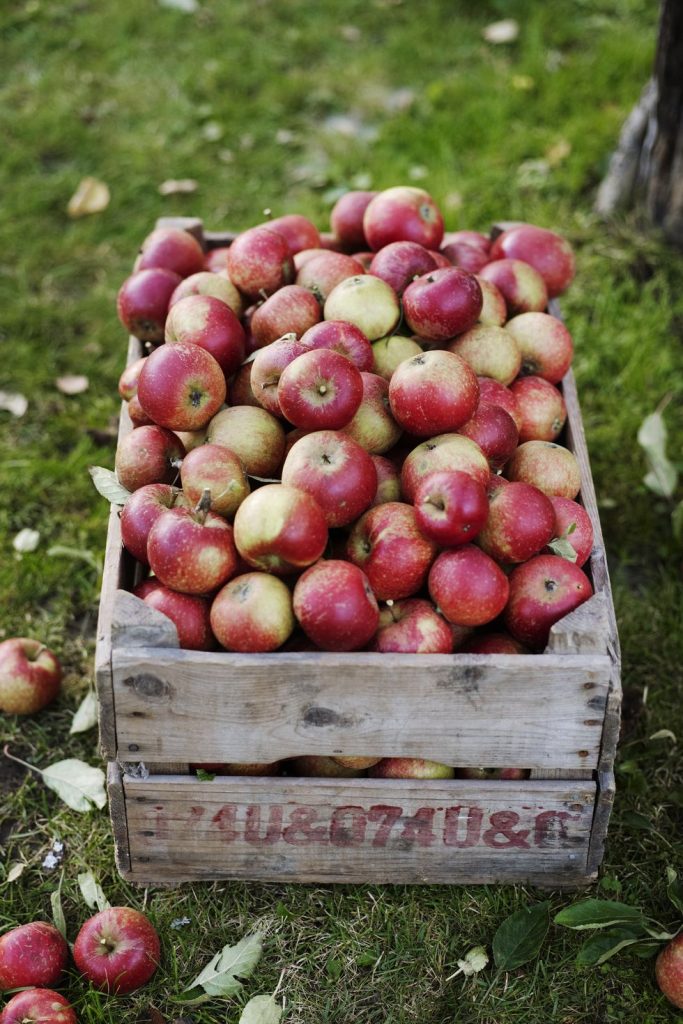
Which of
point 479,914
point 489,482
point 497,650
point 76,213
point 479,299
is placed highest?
point 479,299

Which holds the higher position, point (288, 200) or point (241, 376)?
point (241, 376)

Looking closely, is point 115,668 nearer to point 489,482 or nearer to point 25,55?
point 489,482

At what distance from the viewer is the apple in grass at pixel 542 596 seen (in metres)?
2.51

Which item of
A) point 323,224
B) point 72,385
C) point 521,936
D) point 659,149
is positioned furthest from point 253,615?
point 659,149

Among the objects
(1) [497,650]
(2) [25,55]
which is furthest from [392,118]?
(1) [497,650]

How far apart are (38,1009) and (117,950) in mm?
225

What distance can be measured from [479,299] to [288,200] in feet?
8.98

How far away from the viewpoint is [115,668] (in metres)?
2.36

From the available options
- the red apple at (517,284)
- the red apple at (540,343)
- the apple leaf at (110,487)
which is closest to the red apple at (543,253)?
the red apple at (517,284)

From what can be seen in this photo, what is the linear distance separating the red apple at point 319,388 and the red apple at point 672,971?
1.53m

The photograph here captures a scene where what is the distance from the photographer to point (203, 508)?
2.50m

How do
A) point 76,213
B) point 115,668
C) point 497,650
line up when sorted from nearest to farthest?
1. point 115,668
2. point 497,650
3. point 76,213

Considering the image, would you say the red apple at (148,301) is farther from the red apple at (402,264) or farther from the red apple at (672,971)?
the red apple at (672,971)

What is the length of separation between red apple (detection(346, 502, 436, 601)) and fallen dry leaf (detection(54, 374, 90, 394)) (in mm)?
2235
